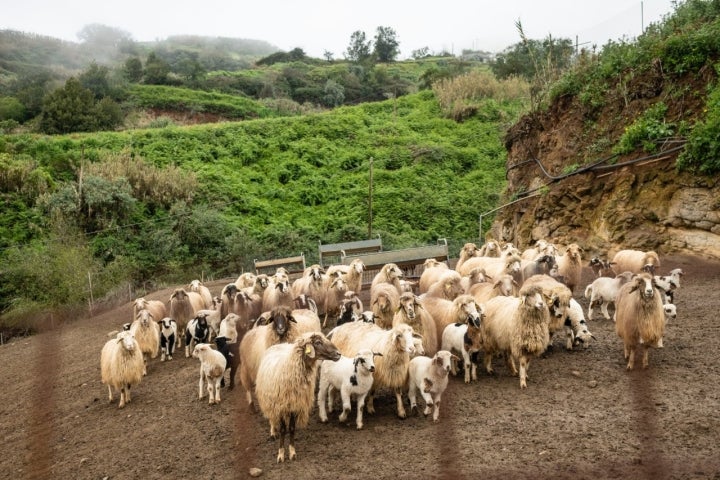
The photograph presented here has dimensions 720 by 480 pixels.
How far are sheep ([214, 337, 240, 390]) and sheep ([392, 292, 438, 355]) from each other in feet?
9.40

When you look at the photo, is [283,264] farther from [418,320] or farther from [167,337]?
[418,320]

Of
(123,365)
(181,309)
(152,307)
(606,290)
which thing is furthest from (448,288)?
(152,307)

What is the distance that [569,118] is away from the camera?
66.2 ft

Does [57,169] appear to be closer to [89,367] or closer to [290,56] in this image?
[89,367]

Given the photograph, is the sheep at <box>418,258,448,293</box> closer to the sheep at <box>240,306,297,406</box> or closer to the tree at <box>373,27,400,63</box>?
the sheep at <box>240,306,297,406</box>

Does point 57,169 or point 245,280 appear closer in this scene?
point 245,280

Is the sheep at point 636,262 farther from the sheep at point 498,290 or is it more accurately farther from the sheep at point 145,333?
the sheep at point 145,333

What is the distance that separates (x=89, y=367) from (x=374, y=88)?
50.0 m

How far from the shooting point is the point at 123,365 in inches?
359

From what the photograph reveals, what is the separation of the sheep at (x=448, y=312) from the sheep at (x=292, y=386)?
8.19 ft

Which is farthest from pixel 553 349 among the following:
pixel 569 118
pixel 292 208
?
pixel 292 208

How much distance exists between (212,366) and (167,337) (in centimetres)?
353

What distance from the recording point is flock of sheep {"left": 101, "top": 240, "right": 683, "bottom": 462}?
6938 mm

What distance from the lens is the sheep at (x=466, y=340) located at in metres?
8.44
